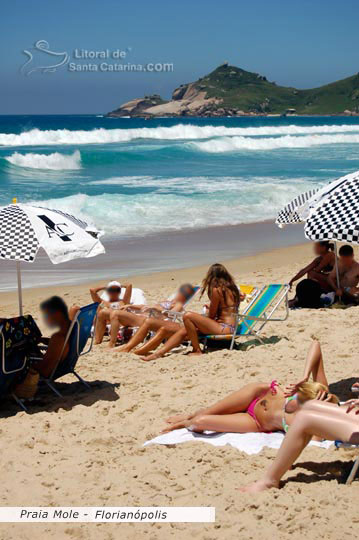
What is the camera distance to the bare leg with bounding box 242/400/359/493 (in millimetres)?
3867

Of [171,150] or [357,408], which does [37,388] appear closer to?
[357,408]

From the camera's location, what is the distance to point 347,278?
8.96 metres

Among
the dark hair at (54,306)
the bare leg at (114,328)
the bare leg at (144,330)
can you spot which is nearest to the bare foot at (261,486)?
the dark hair at (54,306)

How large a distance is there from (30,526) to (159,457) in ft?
3.30

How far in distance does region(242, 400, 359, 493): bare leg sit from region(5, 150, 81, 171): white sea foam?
28536mm

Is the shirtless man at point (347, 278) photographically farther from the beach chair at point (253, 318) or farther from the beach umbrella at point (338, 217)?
the beach umbrella at point (338, 217)

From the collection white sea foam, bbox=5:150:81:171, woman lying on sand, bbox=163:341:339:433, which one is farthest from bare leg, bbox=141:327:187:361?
white sea foam, bbox=5:150:81:171

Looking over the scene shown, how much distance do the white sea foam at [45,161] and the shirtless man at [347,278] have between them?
23.9m

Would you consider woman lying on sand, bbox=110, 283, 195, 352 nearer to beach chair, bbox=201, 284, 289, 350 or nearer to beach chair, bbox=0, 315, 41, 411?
beach chair, bbox=201, 284, 289, 350

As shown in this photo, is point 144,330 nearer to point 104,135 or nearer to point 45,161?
point 45,161

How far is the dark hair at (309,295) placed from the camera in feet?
29.0

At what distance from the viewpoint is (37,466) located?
15.1 feet

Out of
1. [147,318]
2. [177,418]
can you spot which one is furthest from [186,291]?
[177,418]

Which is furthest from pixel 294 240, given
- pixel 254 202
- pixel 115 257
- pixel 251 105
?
pixel 251 105
